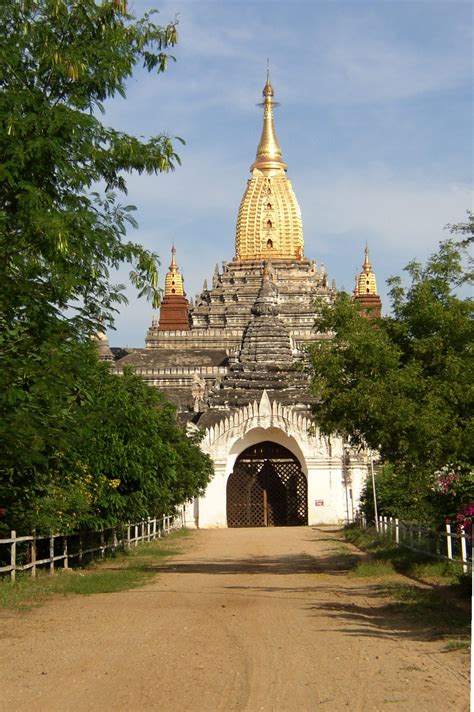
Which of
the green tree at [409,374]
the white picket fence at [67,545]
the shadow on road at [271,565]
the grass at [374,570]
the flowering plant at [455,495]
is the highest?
the green tree at [409,374]

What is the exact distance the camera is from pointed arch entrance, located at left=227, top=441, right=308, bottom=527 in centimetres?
4900

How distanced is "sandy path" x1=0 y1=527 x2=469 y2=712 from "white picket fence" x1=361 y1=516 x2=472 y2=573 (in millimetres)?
1568

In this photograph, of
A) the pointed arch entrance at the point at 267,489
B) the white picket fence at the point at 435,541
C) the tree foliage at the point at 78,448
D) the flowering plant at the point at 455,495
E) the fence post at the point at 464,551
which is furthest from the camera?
the pointed arch entrance at the point at 267,489

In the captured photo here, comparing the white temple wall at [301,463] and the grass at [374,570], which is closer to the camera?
the grass at [374,570]

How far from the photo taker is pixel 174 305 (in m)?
88.9

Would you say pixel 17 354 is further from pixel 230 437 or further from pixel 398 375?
pixel 230 437

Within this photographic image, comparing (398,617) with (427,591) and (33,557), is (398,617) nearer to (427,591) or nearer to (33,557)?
(427,591)

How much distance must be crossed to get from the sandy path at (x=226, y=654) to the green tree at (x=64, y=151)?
13.4 ft

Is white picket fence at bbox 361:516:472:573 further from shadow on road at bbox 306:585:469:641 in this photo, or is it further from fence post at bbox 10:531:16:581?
fence post at bbox 10:531:16:581

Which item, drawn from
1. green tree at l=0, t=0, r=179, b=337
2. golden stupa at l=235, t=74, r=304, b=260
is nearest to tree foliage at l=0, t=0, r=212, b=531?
green tree at l=0, t=0, r=179, b=337

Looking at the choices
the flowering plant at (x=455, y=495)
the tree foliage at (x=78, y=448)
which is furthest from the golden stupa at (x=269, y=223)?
the flowering plant at (x=455, y=495)

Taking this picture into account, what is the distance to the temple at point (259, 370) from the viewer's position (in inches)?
1917

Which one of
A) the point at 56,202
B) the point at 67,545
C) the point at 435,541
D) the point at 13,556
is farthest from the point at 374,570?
the point at 56,202

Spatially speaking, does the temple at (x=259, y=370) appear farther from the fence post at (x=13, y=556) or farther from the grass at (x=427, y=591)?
the fence post at (x=13, y=556)
